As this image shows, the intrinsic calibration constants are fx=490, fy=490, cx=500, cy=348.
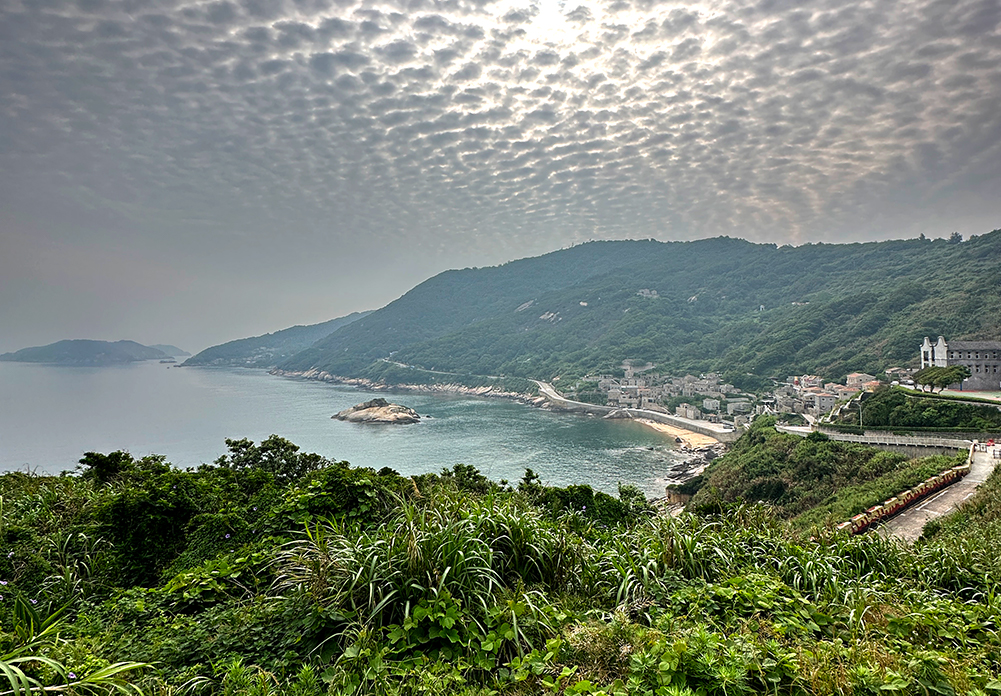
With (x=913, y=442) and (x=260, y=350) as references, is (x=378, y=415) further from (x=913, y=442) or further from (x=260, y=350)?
(x=260, y=350)

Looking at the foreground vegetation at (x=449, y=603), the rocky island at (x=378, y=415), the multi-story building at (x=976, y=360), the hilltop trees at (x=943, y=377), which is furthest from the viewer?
the rocky island at (x=378, y=415)

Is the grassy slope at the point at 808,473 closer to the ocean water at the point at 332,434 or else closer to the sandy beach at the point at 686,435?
the ocean water at the point at 332,434

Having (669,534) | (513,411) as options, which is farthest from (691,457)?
(669,534)

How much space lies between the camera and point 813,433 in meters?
24.9

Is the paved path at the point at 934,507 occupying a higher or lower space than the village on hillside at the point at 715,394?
higher

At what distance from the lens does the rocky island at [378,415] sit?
5206 centimetres

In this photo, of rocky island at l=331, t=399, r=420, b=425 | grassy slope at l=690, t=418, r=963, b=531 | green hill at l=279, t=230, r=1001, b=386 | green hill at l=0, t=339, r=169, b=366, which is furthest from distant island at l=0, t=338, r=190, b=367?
grassy slope at l=690, t=418, r=963, b=531

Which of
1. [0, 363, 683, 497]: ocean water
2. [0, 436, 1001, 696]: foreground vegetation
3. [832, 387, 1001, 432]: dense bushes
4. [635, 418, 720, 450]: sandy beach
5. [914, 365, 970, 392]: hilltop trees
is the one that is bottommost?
[635, 418, 720, 450]: sandy beach

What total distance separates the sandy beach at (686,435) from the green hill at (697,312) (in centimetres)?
1734

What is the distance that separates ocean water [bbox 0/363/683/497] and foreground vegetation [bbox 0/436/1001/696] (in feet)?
65.0

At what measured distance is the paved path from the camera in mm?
8492

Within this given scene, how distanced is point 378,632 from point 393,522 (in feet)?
3.03

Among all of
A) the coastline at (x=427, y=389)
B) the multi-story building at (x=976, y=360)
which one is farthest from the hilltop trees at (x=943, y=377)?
the coastline at (x=427, y=389)

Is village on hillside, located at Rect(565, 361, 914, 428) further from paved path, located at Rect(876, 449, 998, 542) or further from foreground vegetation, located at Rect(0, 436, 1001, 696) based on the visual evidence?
foreground vegetation, located at Rect(0, 436, 1001, 696)
